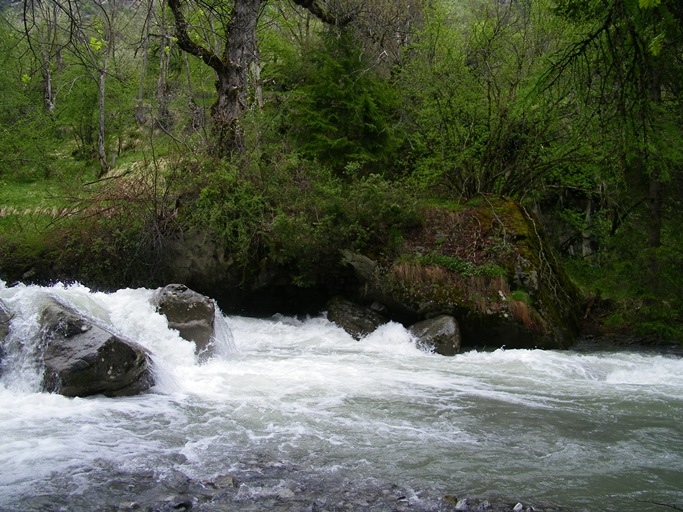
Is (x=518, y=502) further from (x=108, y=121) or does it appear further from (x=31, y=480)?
(x=108, y=121)

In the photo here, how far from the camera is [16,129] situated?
19.6m

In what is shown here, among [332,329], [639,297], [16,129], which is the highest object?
[16,129]

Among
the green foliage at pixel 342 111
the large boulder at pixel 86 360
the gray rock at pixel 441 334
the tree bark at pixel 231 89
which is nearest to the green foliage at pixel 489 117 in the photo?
the green foliage at pixel 342 111

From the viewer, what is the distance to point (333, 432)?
19.0 feet

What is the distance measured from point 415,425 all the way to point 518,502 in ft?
6.19

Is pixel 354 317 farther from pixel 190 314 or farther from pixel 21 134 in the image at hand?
pixel 21 134

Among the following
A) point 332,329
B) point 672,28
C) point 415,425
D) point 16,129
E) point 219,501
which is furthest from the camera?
point 16,129

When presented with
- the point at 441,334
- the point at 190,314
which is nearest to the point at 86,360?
the point at 190,314

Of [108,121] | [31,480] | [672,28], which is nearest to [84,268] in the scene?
[31,480]

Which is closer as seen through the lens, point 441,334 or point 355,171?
point 441,334

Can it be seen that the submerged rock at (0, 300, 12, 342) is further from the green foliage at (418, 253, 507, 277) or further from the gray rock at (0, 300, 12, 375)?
the green foliage at (418, 253, 507, 277)

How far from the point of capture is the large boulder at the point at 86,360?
6.65 metres

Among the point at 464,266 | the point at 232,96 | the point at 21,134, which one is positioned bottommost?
the point at 464,266

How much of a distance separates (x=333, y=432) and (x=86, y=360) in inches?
119
